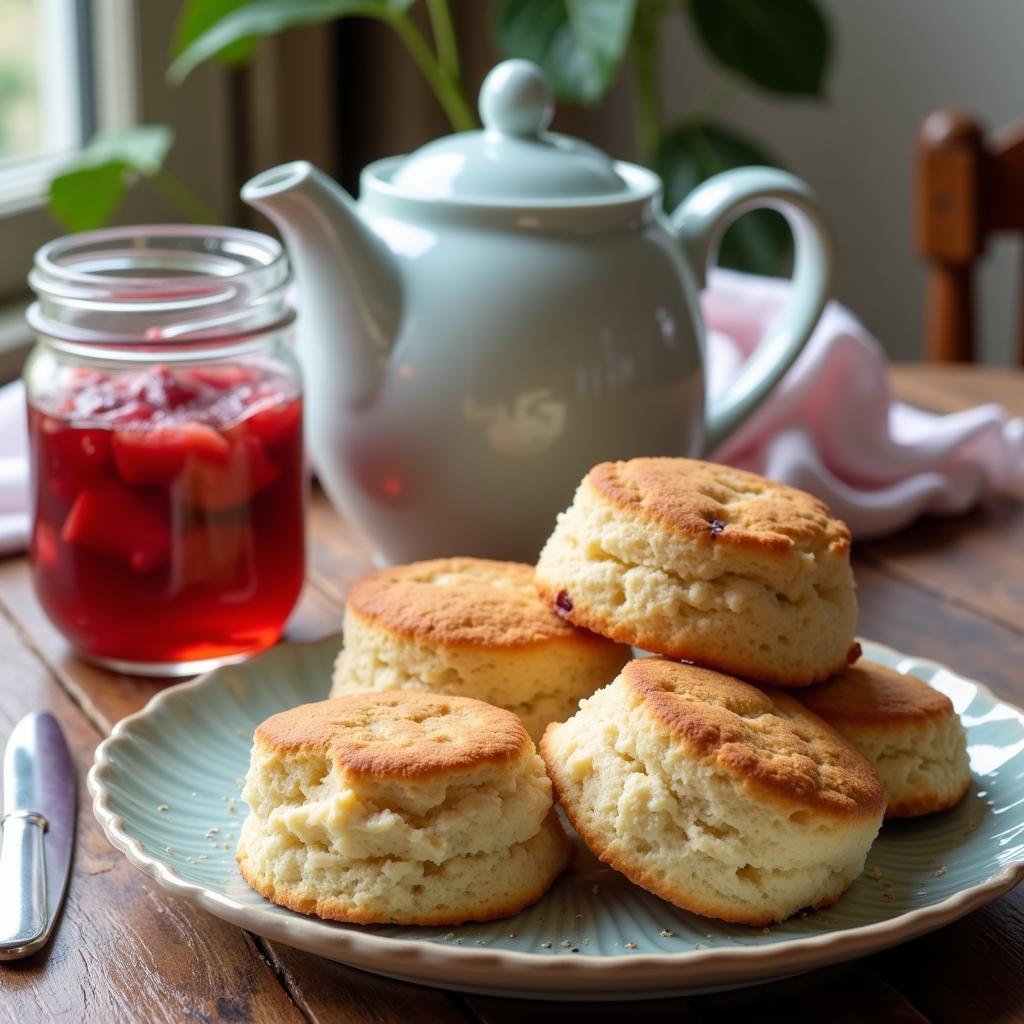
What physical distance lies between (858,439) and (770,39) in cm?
97

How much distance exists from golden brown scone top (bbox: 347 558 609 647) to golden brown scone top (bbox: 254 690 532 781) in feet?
0.18

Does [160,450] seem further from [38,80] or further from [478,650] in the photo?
[38,80]

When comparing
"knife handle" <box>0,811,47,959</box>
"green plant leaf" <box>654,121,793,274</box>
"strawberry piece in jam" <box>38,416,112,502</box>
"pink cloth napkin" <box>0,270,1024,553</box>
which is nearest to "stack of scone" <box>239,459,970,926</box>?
"knife handle" <box>0,811,47,959</box>

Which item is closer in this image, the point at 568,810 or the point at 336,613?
the point at 568,810

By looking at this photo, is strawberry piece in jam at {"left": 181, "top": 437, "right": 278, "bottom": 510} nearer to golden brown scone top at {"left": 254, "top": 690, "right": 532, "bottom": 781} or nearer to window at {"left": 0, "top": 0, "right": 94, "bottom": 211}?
golden brown scone top at {"left": 254, "top": 690, "right": 532, "bottom": 781}

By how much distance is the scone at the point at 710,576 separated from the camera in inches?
→ 34.6

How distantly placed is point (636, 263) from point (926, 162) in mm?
847

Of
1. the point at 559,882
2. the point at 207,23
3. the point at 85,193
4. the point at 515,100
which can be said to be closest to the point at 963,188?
the point at 515,100

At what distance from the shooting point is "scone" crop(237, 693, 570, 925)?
0.75 metres

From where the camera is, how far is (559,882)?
2.75 ft

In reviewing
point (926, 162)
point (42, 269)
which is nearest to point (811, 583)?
point (42, 269)

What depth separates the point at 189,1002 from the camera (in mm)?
757

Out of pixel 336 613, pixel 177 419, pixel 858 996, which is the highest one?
pixel 177 419

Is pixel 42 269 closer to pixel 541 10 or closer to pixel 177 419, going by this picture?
pixel 177 419
